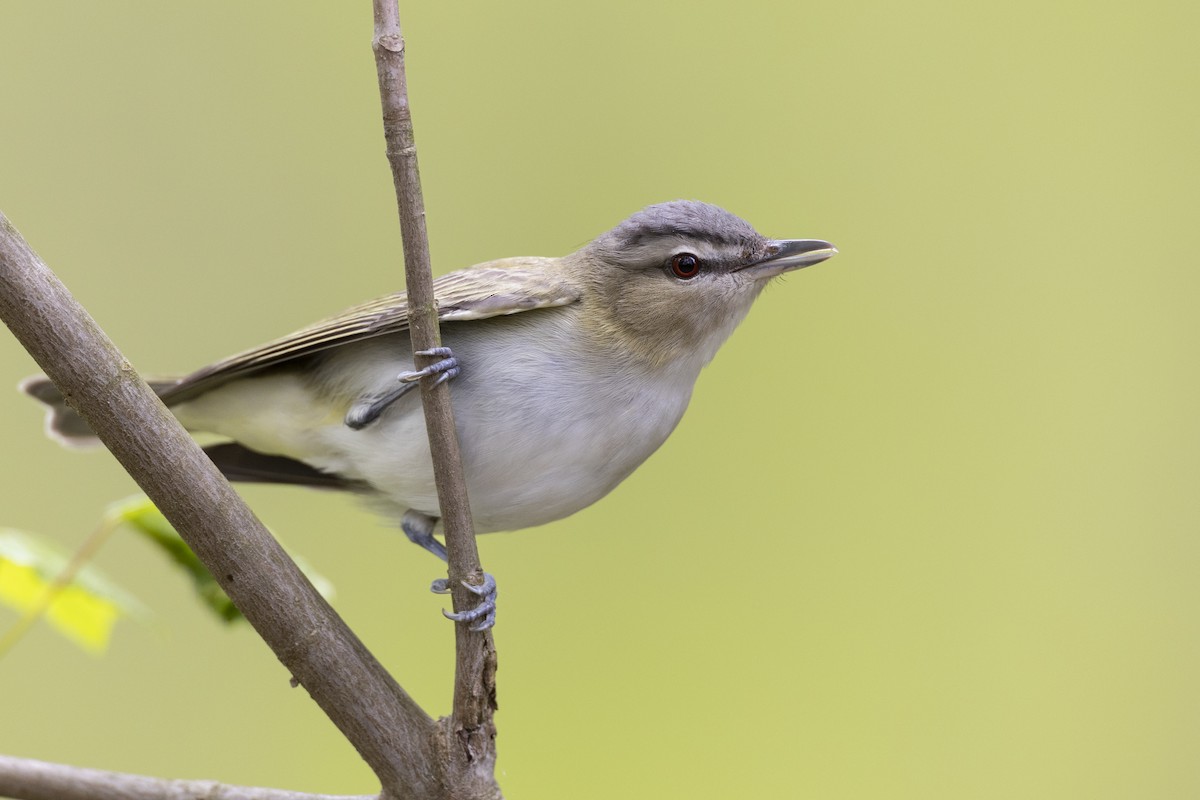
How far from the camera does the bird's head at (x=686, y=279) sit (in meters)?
2.52

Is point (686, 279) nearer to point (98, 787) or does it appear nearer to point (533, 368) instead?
point (533, 368)

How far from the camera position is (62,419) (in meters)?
2.87

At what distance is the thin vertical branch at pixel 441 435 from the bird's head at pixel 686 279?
25.9 inches

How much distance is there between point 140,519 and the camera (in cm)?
230

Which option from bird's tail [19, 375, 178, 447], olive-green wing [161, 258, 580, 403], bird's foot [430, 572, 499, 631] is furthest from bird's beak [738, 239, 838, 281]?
bird's tail [19, 375, 178, 447]

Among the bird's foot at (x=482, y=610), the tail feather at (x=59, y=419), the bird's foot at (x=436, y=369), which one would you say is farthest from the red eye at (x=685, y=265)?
the tail feather at (x=59, y=419)

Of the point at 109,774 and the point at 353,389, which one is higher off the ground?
the point at 353,389

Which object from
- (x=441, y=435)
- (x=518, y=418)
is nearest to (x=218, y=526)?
(x=441, y=435)

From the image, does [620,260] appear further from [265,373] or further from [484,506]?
[265,373]

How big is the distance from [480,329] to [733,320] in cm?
58

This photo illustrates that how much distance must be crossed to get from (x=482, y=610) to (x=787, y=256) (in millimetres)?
1058

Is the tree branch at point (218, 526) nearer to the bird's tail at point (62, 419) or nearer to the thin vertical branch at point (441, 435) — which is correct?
the thin vertical branch at point (441, 435)

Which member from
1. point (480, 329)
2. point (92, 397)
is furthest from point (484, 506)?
point (92, 397)

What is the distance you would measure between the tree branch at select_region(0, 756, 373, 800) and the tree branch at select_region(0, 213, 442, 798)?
0.60 feet
